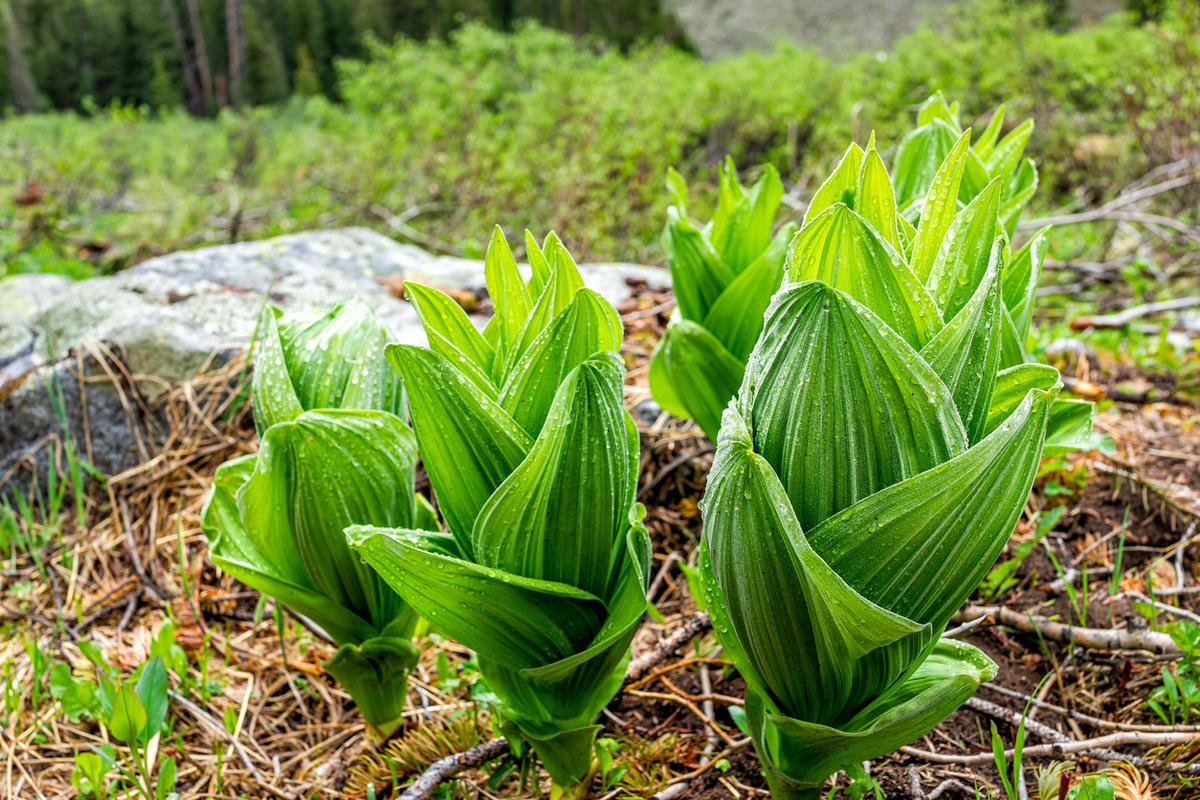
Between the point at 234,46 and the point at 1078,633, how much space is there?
20240 mm

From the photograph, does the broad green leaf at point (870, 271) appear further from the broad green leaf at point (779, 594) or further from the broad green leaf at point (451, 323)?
the broad green leaf at point (451, 323)

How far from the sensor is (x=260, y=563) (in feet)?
3.78

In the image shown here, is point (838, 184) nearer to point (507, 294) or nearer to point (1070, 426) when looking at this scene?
point (507, 294)

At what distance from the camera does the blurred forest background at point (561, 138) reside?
5797 mm

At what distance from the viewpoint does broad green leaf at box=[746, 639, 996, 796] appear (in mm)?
834

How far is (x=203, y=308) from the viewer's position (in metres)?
2.48

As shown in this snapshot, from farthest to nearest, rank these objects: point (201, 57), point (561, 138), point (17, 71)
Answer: point (17, 71) < point (201, 57) < point (561, 138)

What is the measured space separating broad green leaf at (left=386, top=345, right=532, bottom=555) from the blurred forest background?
A: 2593 mm

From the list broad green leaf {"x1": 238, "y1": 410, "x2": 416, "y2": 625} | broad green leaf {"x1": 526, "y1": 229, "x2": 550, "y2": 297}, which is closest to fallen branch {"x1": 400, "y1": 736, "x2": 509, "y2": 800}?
broad green leaf {"x1": 238, "y1": 410, "x2": 416, "y2": 625}

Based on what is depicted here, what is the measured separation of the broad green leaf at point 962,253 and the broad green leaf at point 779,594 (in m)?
0.25

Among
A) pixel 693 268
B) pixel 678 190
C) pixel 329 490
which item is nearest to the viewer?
pixel 329 490

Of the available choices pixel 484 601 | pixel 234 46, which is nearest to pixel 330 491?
pixel 484 601

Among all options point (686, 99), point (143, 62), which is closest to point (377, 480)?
point (686, 99)

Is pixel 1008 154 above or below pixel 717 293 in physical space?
above
